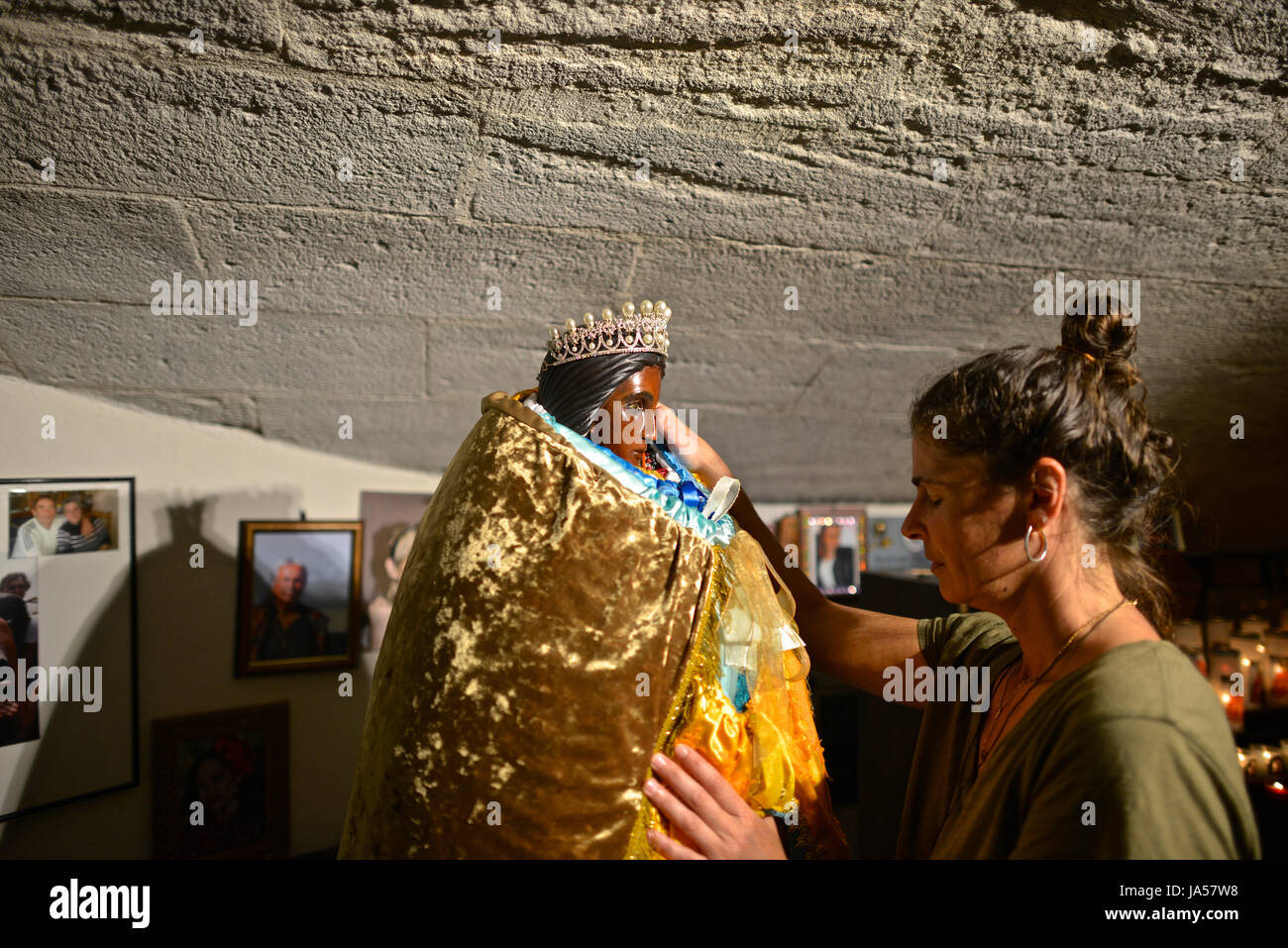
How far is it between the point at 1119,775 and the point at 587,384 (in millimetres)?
813

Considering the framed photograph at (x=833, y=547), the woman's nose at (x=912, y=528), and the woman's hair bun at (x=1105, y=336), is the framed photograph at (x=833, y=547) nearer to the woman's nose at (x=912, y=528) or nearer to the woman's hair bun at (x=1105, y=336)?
the woman's nose at (x=912, y=528)

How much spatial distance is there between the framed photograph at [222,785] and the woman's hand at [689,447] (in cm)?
164

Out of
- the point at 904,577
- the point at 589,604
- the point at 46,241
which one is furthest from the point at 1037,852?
the point at 46,241

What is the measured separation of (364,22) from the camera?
1.11 metres

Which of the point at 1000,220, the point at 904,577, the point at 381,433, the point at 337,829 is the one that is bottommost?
the point at 337,829

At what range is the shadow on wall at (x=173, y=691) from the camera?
5.93 feet

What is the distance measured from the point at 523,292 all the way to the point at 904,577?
1462mm

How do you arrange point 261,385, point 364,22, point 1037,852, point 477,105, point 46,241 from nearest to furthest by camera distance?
1. point 1037,852
2. point 364,22
3. point 477,105
4. point 46,241
5. point 261,385

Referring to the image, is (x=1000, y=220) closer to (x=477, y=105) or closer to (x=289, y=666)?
(x=477, y=105)

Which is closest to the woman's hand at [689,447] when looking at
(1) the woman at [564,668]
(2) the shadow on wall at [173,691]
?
(1) the woman at [564,668]

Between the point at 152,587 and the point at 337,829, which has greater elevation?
the point at 152,587

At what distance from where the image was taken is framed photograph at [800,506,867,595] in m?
2.88

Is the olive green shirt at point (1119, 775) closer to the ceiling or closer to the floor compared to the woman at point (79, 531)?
closer to the floor

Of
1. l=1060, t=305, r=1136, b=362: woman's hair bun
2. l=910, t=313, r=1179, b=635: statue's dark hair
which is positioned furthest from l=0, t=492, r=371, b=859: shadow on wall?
l=1060, t=305, r=1136, b=362: woman's hair bun
